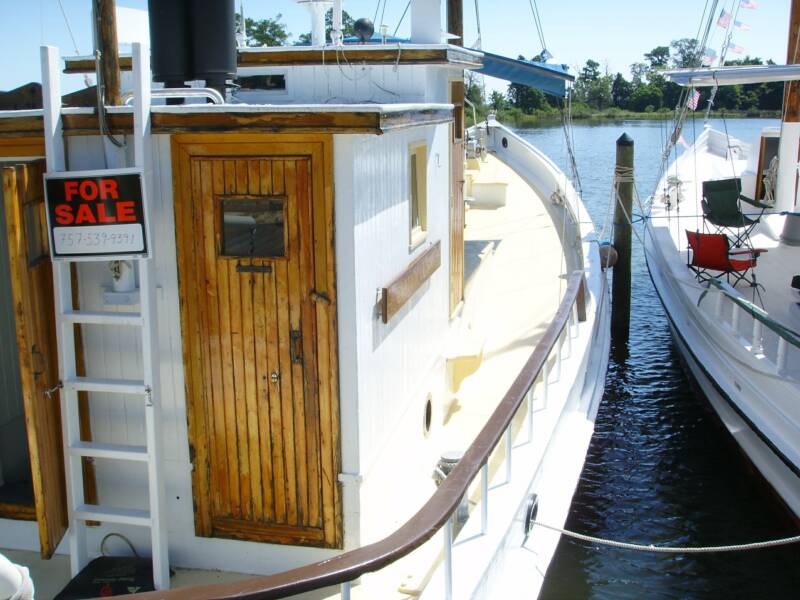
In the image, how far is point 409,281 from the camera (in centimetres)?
535

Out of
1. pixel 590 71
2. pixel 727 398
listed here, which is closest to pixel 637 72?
pixel 590 71

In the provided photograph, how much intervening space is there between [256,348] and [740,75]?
25.0 ft

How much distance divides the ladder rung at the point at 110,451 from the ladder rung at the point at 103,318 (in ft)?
2.03

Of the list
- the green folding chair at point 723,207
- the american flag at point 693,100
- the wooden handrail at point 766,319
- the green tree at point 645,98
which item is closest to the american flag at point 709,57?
the american flag at point 693,100

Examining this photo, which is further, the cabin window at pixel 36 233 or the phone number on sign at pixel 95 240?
the cabin window at pixel 36 233

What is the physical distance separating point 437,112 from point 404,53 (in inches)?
52.8

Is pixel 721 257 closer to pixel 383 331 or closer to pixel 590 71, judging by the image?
pixel 383 331

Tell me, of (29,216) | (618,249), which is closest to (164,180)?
(29,216)

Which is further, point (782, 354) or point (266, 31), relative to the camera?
point (266, 31)

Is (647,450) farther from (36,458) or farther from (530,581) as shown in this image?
(36,458)

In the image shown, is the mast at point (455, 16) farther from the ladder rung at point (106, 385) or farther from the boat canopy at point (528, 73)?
the ladder rung at point (106, 385)

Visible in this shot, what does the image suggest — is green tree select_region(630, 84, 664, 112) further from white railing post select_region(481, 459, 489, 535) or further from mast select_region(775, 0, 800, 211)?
white railing post select_region(481, 459, 489, 535)

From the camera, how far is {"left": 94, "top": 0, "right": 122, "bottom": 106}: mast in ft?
13.3

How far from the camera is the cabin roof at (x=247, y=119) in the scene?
12.7ft
